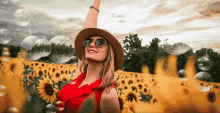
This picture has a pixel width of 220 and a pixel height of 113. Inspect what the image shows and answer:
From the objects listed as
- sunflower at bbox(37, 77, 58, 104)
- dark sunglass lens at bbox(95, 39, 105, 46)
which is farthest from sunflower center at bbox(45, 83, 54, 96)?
dark sunglass lens at bbox(95, 39, 105, 46)

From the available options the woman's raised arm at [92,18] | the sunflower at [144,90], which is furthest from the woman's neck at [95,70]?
the sunflower at [144,90]

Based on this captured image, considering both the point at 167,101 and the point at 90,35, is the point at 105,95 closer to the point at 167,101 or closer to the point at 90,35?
the point at 167,101

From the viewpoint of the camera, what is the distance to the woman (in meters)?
1.43

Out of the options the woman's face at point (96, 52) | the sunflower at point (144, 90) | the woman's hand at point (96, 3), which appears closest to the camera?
the woman's face at point (96, 52)

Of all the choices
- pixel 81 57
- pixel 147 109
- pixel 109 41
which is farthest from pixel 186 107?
pixel 81 57

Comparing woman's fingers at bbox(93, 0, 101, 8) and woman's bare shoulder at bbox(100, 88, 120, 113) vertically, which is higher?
woman's fingers at bbox(93, 0, 101, 8)

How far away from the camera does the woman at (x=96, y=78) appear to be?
4.68 feet

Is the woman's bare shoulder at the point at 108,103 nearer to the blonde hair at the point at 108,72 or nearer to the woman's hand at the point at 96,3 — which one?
the blonde hair at the point at 108,72

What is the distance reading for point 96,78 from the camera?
1735mm

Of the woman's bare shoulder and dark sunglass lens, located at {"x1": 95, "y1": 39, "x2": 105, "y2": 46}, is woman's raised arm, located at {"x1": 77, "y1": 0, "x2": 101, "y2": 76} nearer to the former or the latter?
dark sunglass lens, located at {"x1": 95, "y1": 39, "x2": 105, "y2": 46}

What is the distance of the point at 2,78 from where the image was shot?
111 centimetres

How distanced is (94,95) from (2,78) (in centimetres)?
77

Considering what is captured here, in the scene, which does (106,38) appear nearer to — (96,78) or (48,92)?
(96,78)

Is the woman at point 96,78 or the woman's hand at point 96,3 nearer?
the woman at point 96,78
